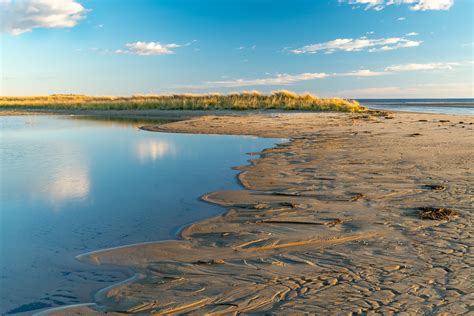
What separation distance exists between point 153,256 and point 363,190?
382 cm

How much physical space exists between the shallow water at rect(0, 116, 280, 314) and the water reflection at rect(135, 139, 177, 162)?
53 mm

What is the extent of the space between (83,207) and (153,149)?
6851 millimetres

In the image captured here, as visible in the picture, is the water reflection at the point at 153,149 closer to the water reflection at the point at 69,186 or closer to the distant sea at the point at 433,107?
the water reflection at the point at 69,186

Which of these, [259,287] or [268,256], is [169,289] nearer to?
[259,287]

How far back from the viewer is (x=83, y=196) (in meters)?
6.85

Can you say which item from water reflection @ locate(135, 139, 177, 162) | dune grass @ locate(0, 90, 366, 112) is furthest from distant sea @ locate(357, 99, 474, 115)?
water reflection @ locate(135, 139, 177, 162)

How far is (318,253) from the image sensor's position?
4238 millimetres

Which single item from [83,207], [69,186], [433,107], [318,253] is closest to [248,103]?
[433,107]

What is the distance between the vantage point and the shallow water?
12.6ft

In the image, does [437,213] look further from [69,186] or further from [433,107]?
[433,107]

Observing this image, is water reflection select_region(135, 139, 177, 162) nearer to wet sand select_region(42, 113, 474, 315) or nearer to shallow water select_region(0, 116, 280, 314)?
shallow water select_region(0, 116, 280, 314)

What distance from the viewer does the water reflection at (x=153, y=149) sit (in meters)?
11.4

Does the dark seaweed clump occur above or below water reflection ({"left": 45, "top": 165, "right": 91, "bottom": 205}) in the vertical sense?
below

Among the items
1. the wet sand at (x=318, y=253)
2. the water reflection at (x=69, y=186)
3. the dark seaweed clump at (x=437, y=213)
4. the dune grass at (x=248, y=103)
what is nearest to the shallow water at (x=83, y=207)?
the water reflection at (x=69, y=186)
